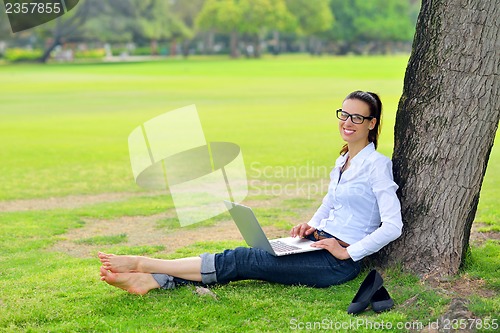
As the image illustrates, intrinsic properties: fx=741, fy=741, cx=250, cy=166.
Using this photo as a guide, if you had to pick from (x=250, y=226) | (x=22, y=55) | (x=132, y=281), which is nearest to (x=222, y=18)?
(x=22, y=55)

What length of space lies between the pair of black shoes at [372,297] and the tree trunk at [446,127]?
0.50 meters

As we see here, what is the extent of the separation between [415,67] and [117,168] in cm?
764

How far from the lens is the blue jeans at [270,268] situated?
16.4 ft

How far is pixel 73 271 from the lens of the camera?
5.88 m

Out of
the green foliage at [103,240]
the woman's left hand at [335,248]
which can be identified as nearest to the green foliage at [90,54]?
the green foliage at [103,240]

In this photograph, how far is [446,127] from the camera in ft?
16.1

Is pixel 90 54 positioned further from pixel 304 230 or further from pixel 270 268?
pixel 270 268

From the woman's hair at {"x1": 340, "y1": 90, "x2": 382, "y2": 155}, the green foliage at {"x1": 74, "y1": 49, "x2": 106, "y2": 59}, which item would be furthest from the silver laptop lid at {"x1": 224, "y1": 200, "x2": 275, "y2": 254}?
the green foliage at {"x1": 74, "y1": 49, "x2": 106, "y2": 59}

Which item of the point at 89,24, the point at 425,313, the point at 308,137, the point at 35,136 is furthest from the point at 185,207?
the point at 89,24

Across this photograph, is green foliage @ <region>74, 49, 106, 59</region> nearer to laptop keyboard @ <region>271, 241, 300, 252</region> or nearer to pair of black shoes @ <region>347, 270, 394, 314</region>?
laptop keyboard @ <region>271, 241, 300, 252</region>

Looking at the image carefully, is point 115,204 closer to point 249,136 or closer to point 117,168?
point 117,168

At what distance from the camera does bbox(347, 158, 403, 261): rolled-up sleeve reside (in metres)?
4.76

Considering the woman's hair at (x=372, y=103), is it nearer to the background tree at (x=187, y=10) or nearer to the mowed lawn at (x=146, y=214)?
the mowed lawn at (x=146, y=214)

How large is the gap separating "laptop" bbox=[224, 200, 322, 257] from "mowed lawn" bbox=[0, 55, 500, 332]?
0.28 metres
